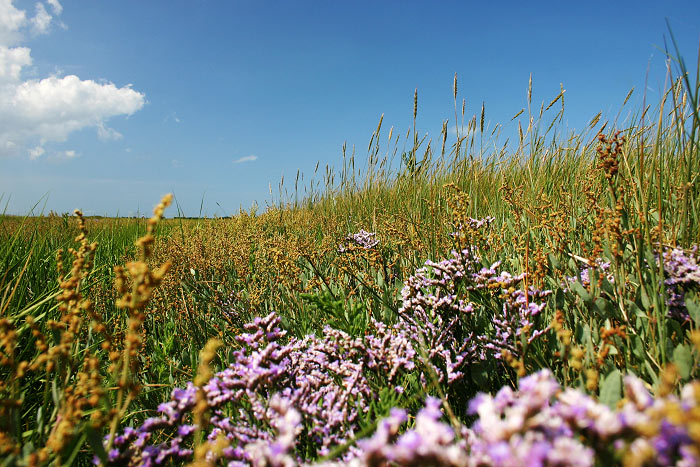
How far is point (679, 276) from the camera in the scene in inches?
59.3

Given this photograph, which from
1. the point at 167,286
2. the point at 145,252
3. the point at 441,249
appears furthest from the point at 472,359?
the point at 167,286

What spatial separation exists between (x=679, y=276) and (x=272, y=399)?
162 cm

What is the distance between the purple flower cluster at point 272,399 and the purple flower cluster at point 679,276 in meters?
1.08

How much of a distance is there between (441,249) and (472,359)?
4.00 feet

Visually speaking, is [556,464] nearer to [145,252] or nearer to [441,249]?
[145,252]

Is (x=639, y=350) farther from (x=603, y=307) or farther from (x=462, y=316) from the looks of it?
(x=462, y=316)

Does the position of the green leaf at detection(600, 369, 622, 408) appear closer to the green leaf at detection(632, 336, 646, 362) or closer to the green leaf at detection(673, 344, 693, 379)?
the green leaf at detection(673, 344, 693, 379)

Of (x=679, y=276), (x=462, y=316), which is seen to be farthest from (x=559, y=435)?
(x=679, y=276)

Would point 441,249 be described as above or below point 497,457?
above

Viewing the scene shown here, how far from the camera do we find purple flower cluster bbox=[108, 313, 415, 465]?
1161 mm

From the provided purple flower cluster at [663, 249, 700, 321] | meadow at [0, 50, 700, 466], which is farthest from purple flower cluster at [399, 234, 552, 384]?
purple flower cluster at [663, 249, 700, 321]

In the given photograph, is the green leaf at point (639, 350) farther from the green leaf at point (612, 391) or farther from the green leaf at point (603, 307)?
the green leaf at point (612, 391)

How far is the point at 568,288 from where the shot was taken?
6.15 ft

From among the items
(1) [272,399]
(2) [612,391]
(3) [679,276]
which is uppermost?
(3) [679,276]
